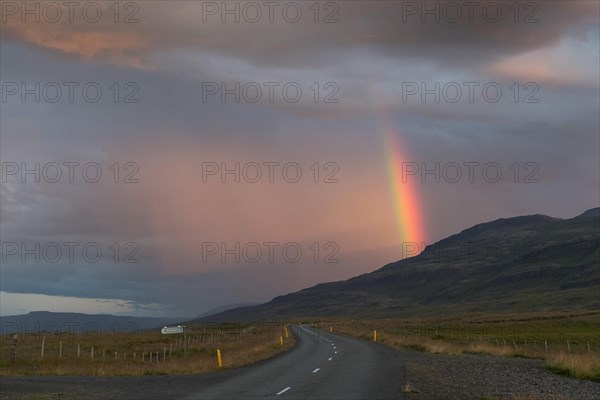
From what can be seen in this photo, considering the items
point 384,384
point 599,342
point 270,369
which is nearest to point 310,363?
point 270,369

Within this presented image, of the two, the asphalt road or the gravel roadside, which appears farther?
the gravel roadside

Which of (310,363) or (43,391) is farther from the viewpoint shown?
(310,363)

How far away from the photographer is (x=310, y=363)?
33688mm

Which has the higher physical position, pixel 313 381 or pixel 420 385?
pixel 313 381

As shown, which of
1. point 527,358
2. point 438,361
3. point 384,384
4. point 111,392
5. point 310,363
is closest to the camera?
point 111,392

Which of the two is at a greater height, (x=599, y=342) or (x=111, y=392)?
(x=111, y=392)

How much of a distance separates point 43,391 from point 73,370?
32.2ft

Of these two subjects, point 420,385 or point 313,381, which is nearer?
point 420,385

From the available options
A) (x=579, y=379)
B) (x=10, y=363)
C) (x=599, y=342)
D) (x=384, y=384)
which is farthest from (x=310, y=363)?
(x=599, y=342)

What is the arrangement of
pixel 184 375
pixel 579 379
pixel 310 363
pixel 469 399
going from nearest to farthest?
1. pixel 469 399
2. pixel 184 375
3. pixel 579 379
4. pixel 310 363

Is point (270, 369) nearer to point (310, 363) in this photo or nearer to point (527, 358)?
point (310, 363)

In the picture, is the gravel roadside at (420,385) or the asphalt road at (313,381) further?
the gravel roadside at (420,385)

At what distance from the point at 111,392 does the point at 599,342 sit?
69029mm

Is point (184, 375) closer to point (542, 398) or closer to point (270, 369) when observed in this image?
point (270, 369)
